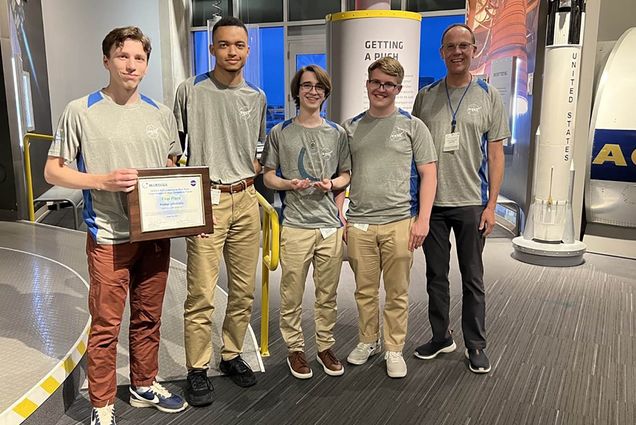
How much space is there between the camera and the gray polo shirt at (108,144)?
7.24 ft

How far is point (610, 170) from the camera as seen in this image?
5746mm

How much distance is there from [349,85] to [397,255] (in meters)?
2.38

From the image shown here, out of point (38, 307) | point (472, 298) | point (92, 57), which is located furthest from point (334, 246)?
point (92, 57)

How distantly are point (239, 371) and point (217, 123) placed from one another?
1.30 meters

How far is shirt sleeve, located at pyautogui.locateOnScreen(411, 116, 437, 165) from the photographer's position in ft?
9.21

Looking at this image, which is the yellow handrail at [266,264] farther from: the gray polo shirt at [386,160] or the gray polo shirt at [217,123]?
the gray polo shirt at [386,160]

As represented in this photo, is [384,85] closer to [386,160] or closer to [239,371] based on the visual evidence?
[386,160]

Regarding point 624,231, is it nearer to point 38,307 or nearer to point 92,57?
point 38,307

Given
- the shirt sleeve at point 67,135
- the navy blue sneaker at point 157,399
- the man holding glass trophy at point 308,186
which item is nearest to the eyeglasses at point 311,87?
the man holding glass trophy at point 308,186

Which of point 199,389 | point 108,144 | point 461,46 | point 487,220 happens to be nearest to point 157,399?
point 199,389

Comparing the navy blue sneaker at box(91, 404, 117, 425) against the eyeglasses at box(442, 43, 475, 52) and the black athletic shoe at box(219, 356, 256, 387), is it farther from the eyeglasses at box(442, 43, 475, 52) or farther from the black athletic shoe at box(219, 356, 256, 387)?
the eyeglasses at box(442, 43, 475, 52)

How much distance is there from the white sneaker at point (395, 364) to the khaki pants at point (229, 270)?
80cm

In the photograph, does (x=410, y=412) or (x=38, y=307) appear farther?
(x=38, y=307)

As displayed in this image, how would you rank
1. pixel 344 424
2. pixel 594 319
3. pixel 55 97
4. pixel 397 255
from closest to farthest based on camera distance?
pixel 344 424 → pixel 397 255 → pixel 594 319 → pixel 55 97
